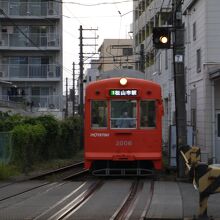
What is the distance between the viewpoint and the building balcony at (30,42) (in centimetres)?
5772

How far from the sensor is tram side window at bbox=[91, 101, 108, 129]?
18.5 meters

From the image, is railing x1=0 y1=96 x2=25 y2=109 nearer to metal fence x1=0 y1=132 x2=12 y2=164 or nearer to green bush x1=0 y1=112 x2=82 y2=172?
green bush x1=0 y1=112 x2=82 y2=172

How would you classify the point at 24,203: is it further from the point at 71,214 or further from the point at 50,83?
the point at 50,83

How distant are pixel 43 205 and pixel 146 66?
43.7 meters

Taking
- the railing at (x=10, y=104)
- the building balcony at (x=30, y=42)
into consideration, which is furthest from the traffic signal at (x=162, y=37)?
the building balcony at (x=30, y=42)

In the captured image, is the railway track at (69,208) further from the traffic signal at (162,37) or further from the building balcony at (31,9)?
the building balcony at (31,9)

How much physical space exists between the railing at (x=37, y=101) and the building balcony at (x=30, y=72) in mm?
1939

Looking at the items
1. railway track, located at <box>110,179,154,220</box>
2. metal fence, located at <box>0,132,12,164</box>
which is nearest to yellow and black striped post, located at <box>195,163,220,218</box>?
railway track, located at <box>110,179,154,220</box>

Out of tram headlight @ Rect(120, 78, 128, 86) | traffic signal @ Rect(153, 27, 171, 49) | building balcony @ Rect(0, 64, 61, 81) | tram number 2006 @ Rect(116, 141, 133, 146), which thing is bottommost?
tram number 2006 @ Rect(116, 141, 133, 146)

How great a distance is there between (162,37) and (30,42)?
42.0 meters

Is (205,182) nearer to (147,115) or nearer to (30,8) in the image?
(147,115)

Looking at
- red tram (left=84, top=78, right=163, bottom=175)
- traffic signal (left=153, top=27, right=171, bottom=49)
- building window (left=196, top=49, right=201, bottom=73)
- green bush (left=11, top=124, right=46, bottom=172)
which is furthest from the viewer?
building window (left=196, top=49, right=201, bottom=73)

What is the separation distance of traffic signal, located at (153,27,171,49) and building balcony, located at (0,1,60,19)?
41.7 meters

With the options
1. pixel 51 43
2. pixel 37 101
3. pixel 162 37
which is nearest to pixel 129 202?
pixel 162 37
